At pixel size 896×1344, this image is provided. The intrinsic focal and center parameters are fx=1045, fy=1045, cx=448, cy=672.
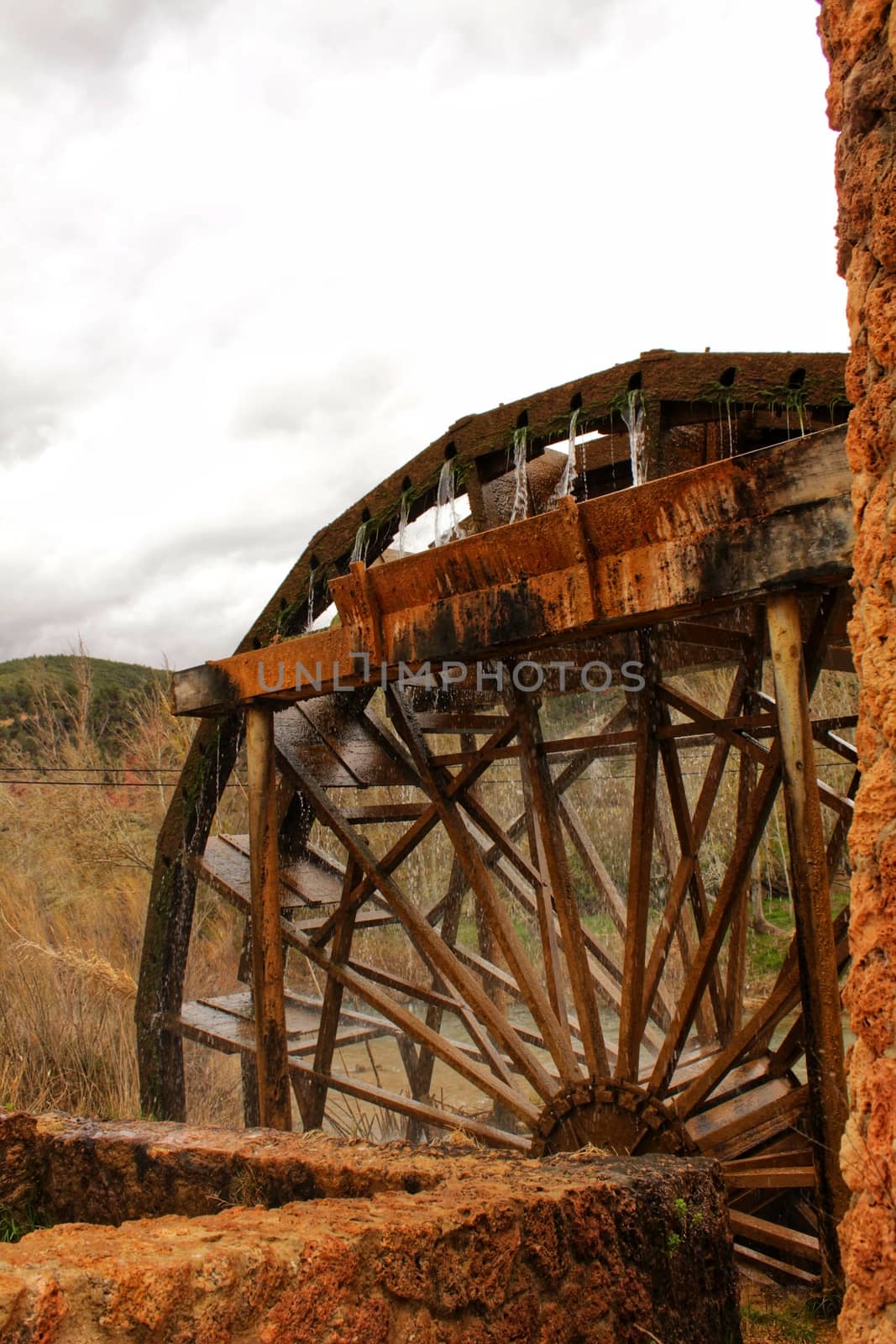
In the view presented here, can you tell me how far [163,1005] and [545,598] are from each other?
485 centimetres

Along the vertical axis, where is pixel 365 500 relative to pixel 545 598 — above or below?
above

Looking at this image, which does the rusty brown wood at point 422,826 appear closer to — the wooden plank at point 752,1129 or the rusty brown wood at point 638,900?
the rusty brown wood at point 638,900

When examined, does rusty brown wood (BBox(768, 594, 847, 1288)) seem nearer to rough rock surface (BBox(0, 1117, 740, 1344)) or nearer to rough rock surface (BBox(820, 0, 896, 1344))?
rough rock surface (BBox(0, 1117, 740, 1344))

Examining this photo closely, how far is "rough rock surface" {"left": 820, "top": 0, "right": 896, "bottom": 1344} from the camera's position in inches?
55.8

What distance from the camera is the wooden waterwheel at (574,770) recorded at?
349 cm

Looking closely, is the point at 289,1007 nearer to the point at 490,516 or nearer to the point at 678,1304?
the point at 490,516

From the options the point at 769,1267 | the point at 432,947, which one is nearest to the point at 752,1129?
the point at 769,1267

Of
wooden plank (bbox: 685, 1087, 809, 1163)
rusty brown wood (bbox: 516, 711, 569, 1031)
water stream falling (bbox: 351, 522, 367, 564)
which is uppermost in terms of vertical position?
water stream falling (bbox: 351, 522, 367, 564)

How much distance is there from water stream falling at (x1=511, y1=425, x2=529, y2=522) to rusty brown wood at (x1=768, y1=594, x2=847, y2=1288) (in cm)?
176

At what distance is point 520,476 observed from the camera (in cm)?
518

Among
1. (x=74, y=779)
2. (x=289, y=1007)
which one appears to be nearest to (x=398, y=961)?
(x=74, y=779)

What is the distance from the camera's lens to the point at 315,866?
7.14m

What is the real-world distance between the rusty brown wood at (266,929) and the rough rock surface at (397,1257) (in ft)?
6.95

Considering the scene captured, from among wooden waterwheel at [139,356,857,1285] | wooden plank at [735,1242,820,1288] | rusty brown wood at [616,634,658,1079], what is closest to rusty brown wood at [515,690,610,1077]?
wooden waterwheel at [139,356,857,1285]
